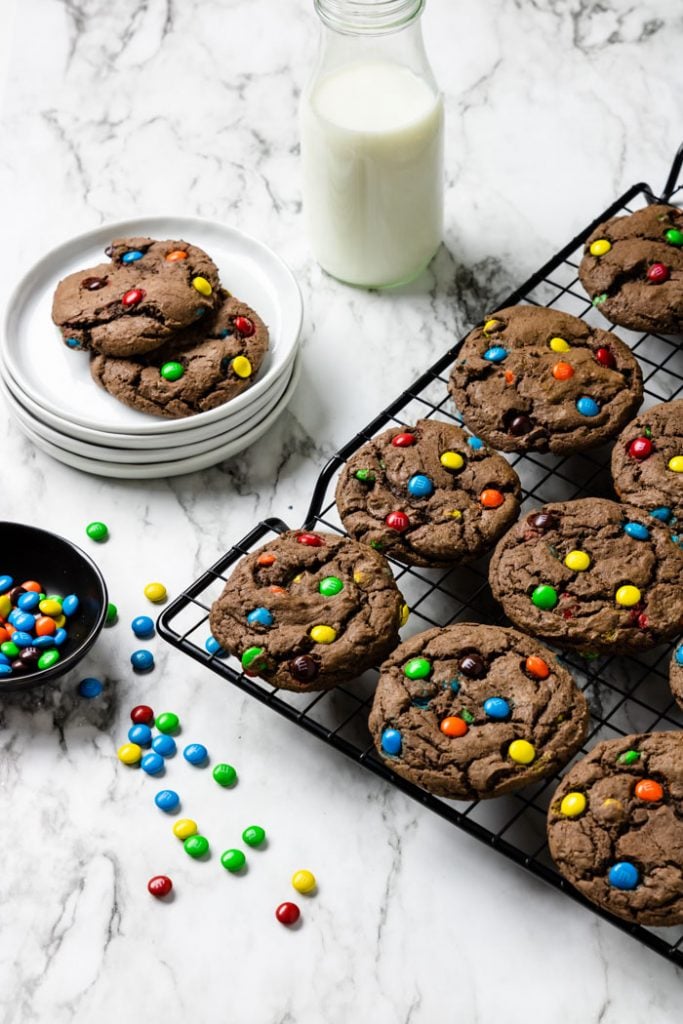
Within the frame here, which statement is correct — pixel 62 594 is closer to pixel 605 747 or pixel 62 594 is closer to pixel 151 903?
pixel 151 903

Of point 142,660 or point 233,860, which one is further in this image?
point 142,660

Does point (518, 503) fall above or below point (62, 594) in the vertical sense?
above

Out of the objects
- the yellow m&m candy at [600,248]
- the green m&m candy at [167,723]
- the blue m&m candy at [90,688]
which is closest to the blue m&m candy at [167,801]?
the green m&m candy at [167,723]

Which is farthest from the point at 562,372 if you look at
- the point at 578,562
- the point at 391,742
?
the point at 391,742


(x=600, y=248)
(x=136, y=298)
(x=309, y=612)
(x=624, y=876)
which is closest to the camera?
(x=624, y=876)

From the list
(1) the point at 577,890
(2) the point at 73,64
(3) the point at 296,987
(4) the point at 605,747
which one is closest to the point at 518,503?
(4) the point at 605,747

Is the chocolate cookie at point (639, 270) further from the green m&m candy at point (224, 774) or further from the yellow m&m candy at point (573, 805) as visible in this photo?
the green m&m candy at point (224, 774)

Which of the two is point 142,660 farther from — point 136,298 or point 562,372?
point 562,372

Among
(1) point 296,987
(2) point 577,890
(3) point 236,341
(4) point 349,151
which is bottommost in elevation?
(1) point 296,987
